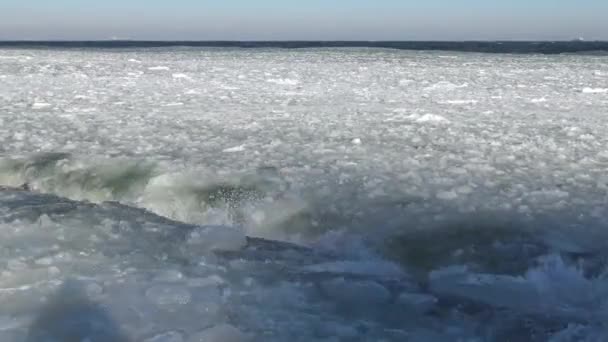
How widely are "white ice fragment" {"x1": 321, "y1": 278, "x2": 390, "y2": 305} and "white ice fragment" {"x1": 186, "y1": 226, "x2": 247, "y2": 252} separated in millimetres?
653

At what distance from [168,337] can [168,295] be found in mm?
362

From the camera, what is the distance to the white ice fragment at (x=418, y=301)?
8.82 ft

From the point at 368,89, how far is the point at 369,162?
19.4 feet

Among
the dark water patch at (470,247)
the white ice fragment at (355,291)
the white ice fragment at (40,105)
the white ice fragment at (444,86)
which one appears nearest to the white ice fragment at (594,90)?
the white ice fragment at (444,86)

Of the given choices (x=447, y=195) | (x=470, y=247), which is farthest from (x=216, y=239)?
(x=447, y=195)

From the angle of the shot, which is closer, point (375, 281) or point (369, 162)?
point (375, 281)

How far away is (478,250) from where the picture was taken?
327 centimetres

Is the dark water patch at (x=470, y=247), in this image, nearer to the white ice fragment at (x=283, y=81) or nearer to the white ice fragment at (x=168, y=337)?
the white ice fragment at (x=168, y=337)

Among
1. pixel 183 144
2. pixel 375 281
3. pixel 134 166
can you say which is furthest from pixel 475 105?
pixel 375 281

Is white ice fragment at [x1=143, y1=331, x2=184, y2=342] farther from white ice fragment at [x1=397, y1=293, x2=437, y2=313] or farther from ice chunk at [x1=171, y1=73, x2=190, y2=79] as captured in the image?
ice chunk at [x1=171, y1=73, x2=190, y2=79]

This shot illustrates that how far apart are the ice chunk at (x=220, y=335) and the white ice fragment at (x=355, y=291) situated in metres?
0.54

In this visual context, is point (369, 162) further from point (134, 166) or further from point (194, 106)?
point (194, 106)

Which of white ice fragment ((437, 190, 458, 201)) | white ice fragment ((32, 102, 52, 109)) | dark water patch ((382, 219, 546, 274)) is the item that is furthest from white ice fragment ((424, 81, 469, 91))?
dark water patch ((382, 219, 546, 274))

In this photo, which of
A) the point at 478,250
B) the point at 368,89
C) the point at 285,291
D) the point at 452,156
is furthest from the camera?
the point at 368,89
